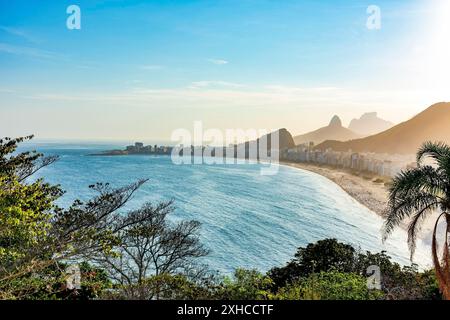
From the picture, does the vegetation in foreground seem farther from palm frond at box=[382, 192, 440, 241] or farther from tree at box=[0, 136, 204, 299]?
palm frond at box=[382, 192, 440, 241]

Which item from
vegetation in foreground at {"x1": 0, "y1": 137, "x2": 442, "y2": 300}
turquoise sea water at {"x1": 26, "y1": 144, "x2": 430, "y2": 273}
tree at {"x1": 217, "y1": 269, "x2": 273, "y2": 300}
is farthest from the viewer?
turquoise sea water at {"x1": 26, "y1": 144, "x2": 430, "y2": 273}

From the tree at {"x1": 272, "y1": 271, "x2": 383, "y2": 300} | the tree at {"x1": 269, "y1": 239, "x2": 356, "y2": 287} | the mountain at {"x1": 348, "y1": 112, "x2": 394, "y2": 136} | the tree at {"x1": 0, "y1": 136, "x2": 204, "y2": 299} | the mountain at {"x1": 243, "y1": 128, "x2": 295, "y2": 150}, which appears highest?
the mountain at {"x1": 348, "y1": 112, "x2": 394, "y2": 136}

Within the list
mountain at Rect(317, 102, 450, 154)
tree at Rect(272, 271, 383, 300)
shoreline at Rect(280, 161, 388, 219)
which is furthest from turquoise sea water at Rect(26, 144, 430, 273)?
tree at Rect(272, 271, 383, 300)

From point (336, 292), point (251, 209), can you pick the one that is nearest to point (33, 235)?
point (336, 292)

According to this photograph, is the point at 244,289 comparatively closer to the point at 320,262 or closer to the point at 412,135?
the point at 320,262

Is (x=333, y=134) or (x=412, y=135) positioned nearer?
(x=412, y=135)
